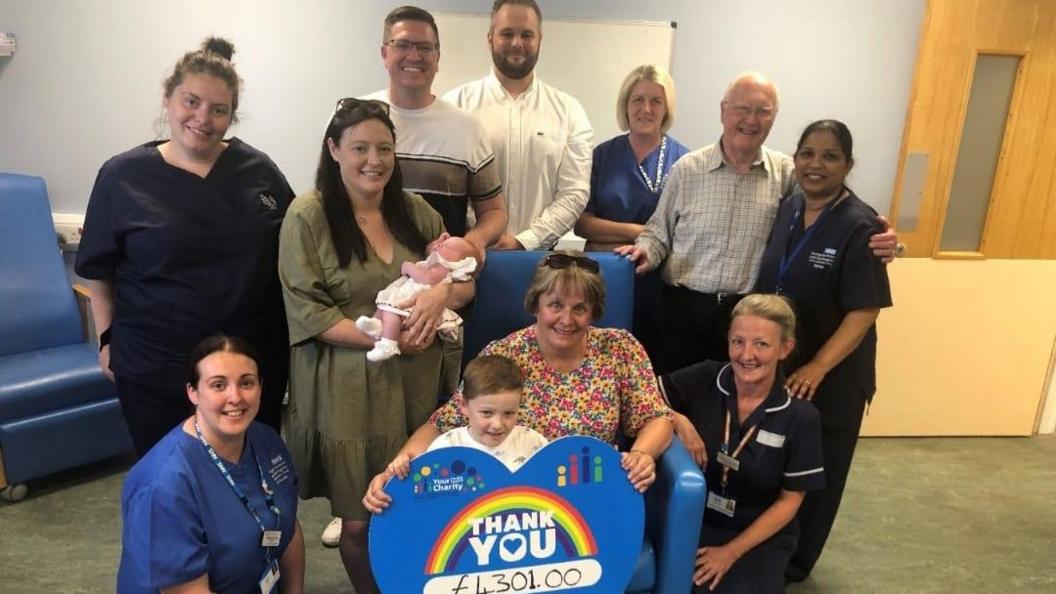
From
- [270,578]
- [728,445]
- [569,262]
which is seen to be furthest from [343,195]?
[728,445]

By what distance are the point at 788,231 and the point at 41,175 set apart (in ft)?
11.4

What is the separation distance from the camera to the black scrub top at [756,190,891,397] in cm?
199

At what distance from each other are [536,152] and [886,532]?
195 cm

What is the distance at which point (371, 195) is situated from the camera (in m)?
1.71

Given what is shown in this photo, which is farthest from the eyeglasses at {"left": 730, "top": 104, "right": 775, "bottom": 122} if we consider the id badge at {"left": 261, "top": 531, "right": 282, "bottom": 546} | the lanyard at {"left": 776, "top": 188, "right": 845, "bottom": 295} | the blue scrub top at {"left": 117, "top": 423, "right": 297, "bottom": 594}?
the id badge at {"left": 261, "top": 531, "right": 282, "bottom": 546}

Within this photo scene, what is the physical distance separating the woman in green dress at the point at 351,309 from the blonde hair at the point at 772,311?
0.73m

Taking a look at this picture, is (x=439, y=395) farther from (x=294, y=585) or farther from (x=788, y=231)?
(x=788, y=231)

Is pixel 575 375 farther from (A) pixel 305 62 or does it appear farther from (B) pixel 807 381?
(A) pixel 305 62

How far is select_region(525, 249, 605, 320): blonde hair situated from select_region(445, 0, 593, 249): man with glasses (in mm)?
537

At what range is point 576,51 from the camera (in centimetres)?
338

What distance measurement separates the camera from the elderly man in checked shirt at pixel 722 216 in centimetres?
217

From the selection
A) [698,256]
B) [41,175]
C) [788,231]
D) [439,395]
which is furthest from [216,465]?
[41,175]

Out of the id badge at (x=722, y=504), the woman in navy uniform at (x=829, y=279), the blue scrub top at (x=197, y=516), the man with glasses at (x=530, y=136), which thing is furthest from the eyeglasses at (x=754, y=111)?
the blue scrub top at (x=197, y=516)

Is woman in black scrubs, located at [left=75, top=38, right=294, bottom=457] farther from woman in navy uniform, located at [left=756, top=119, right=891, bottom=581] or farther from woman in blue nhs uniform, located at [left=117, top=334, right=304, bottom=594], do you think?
woman in navy uniform, located at [left=756, top=119, right=891, bottom=581]
